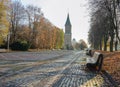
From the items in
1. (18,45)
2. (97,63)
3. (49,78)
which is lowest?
(49,78)

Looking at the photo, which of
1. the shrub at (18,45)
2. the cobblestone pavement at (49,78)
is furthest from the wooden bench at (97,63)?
the shrub at (18,45)

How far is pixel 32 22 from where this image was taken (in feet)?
316

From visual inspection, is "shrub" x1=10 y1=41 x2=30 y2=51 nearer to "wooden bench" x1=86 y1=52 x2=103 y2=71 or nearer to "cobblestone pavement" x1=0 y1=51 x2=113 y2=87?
"wooden bench" x1=86 y1=52 x2=103 y2=71

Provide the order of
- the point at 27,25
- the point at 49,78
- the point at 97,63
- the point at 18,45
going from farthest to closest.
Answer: the point at 27,25, the point at 18,45, the point at 97,63, the point at 49,78

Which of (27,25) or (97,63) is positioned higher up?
(27,25)

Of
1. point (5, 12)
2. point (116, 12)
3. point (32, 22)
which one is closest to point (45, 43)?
point (32, 22)

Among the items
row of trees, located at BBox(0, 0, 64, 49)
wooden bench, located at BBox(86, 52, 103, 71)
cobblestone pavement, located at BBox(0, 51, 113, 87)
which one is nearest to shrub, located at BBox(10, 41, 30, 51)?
row of trees, located at BBox(0, 0, 64, 49)

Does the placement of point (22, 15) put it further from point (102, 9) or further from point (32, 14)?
point (102, 9)

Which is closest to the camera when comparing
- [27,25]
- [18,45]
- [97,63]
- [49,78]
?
[49,78]

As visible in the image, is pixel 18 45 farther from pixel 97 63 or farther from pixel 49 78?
pixel 49 78

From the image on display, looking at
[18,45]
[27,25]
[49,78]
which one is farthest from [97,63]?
[27,25]

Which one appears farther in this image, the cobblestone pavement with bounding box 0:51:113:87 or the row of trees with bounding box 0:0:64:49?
the row of trees with bounding box 0:0:64:49

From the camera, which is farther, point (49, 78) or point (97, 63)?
point (97, 63)

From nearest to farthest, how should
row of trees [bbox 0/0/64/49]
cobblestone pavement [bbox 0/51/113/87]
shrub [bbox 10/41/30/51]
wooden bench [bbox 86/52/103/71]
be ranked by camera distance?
cobblestone pavement [bbox 0/51/113/87], wooden bench [bbox 86/52/103/71], shrub [bbox 10/41/30/51], row of trees [bbox 0/0/64/49]
